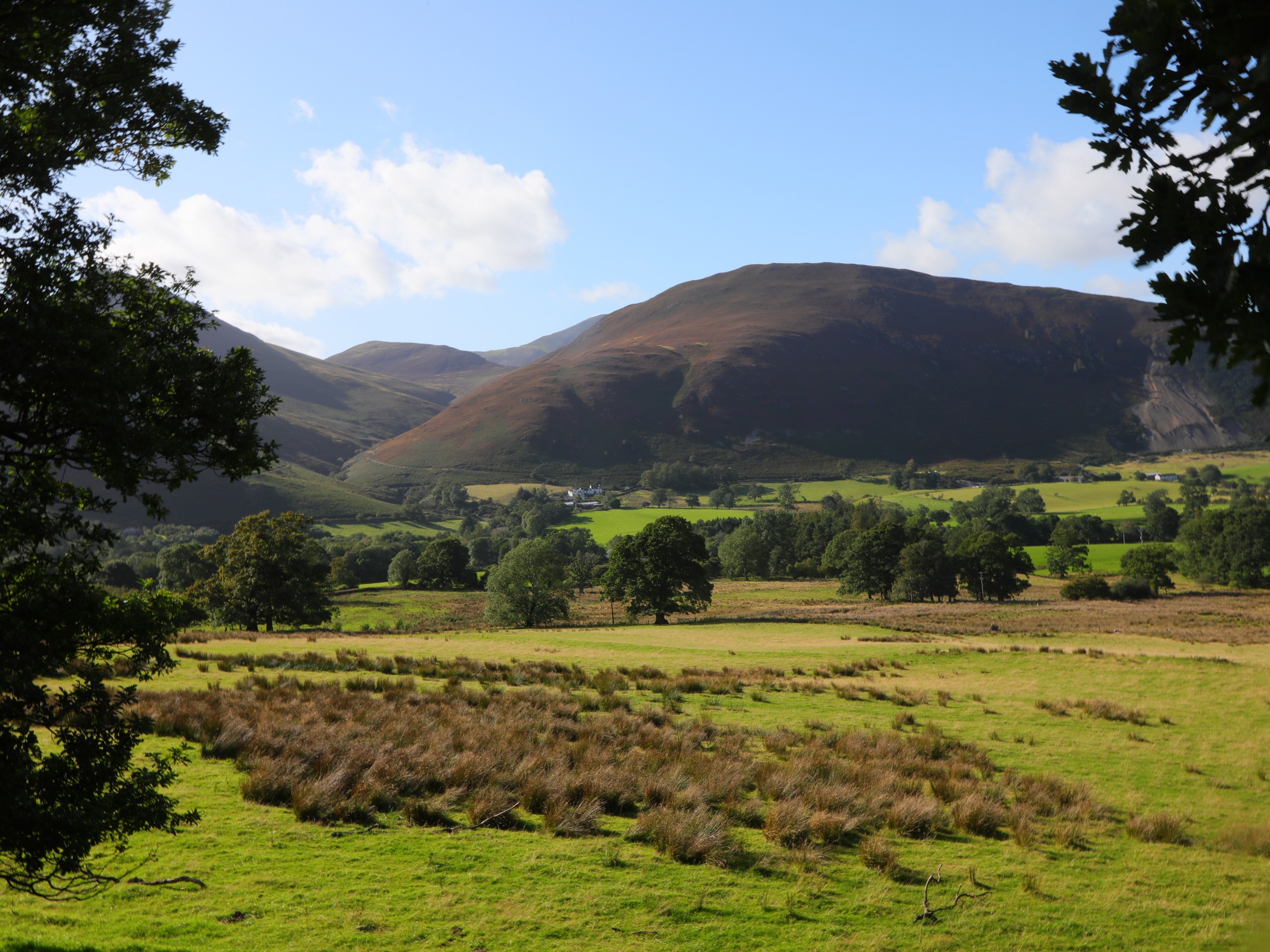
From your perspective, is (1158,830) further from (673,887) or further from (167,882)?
(167,882)

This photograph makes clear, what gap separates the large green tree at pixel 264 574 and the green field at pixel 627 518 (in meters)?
85.6

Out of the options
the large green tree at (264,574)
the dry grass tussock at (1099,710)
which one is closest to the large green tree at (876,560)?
the large green tree at (264,574)

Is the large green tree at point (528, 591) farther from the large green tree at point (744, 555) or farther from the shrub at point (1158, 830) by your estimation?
the large green tree at point (744, 555)

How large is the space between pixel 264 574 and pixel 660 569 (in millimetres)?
28810

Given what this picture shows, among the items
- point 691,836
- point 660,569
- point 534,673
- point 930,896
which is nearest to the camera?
point 930,896

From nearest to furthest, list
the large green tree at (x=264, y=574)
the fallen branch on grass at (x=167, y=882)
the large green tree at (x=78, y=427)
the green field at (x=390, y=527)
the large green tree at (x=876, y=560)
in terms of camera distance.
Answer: the large green tree at (x=78, y=427)
the fallen branch on grass at (x=167, y=882)
the large green tree at (x=264, y=574)
the large green tree at (x=876, y=560)
the green field at (x=390, y=527)

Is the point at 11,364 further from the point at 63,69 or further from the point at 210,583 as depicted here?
the point at 210,583

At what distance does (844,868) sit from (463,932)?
203 inches

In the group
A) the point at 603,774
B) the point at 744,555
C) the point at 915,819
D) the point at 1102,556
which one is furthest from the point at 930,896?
the point at 1102,556

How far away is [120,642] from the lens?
297 inches

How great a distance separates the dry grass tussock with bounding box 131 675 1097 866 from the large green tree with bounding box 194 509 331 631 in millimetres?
35130

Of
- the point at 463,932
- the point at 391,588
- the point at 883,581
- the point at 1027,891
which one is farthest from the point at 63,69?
the point at 391,588

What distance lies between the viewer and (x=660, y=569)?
59250 millimetres

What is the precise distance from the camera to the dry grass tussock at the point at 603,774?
11.0m
